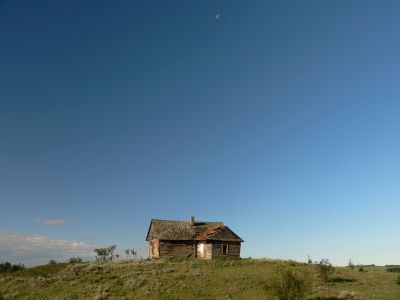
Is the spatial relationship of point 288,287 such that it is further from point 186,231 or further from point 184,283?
point 186,231

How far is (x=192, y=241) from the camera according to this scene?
51.7 meters

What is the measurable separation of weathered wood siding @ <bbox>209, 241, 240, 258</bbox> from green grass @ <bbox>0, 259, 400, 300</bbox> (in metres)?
5.84

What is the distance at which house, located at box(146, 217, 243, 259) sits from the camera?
49.1 m

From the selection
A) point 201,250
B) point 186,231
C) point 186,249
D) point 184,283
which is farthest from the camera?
point 186,231

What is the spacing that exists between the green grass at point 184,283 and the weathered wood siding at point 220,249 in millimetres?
5844

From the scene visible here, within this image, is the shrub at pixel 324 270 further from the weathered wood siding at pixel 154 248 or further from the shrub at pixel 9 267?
the shrub at pixel 9 267

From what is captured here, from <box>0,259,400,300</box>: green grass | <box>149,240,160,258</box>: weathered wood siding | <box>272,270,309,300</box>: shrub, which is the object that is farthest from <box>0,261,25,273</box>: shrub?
<box>272,270,309,300</box>: shrub

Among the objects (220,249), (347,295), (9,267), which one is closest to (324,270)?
(347,295)

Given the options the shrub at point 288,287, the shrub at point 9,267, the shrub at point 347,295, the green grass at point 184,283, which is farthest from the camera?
the shrub at point 9,267

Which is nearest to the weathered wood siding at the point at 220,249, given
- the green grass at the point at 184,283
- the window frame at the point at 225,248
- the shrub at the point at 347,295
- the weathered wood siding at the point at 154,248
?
the window frame at the point at 225,248

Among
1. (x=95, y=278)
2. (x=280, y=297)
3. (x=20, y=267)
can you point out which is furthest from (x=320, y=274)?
(x=20, y=267)

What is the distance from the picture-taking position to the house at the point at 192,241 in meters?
49.1

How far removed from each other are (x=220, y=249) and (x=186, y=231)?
636 centimetres

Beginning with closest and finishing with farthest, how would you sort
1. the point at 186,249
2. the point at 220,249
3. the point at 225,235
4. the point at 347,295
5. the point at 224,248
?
the point at 347,295 → the point at 220,249 → the point at 224,248 → the point at 225,235 → the point at 186,249
